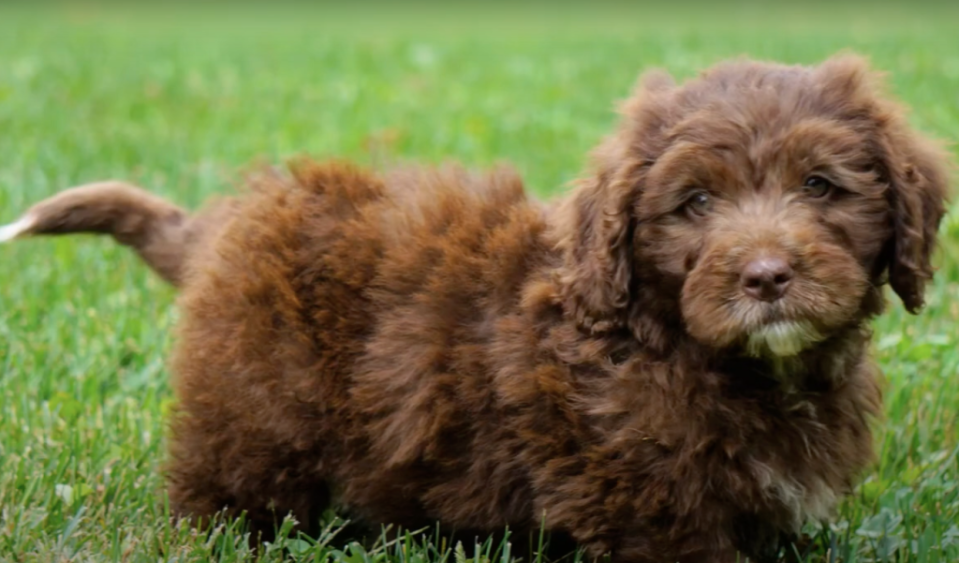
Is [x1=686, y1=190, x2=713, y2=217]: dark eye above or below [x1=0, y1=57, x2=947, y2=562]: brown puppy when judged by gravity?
above

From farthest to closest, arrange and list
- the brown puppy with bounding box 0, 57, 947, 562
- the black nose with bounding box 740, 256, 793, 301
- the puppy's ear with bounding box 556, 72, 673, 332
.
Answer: the puppy's ear with bounding box 556, 72, 673, 332 < the brown puppy with bounding box 0, 57, 947, 562 < the black nose with bounding box 740, 256, 793, 301

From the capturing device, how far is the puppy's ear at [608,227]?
3.31 meters

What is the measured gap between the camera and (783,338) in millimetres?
3057

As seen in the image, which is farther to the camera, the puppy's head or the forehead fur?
the forehead fur

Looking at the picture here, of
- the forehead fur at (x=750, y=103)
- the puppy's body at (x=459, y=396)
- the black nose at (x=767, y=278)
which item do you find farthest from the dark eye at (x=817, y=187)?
the puppy's body at (x=459, y=396)

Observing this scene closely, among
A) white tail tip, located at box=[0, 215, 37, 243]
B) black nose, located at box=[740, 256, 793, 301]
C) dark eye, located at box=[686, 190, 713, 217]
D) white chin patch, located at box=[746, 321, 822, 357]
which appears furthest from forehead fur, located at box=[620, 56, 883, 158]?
white tail tip, located at box=[0, 215, 37, 243]

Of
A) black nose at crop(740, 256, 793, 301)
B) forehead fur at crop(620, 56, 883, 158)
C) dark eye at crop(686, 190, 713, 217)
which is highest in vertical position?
forehead fur at crop(620, 56, 883, 158)

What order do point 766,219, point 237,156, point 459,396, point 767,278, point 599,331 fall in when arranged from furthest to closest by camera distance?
point 237,156, point 459,396, point 599,331, point 766,219, point 767,278

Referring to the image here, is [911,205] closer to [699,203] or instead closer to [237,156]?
[699,203]

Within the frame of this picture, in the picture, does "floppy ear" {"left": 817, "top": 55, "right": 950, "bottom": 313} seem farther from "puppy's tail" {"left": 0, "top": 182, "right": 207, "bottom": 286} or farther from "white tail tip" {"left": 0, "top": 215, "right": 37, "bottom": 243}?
"white tail tip" {"left": 0, "top": 215, "right": 37, "bottom": 243}

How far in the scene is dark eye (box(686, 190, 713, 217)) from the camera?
3.22 m

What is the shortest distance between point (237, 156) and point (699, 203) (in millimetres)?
5226

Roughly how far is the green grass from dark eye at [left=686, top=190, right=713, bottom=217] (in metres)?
1.10

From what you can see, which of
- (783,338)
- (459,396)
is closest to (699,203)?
(783,338)
